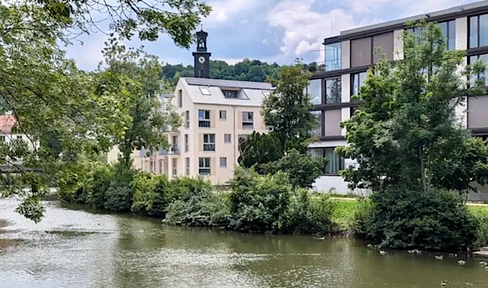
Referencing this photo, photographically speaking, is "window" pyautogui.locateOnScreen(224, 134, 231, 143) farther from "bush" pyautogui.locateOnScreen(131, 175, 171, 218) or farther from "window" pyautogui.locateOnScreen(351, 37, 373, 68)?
"window" pyautogui.locateOnScreen(351, 37, 373, 68)

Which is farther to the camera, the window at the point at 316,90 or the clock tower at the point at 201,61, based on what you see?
the clock tower at the point at 201,61

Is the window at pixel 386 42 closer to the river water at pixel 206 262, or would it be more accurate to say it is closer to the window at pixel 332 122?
the window at pixel 332 122

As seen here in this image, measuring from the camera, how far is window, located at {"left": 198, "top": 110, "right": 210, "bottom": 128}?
4844 centimetres

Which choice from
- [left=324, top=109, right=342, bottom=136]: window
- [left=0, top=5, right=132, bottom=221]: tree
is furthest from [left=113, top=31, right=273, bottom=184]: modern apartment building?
[left=0, top=5, right=132, bottom=221]: tree

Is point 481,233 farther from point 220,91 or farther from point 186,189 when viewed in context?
point 220,91

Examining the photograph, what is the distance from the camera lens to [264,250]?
20.9 metres

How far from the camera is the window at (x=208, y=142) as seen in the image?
48.8 m

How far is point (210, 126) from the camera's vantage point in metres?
48.9

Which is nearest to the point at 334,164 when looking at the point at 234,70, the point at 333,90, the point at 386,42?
the point at 333,90

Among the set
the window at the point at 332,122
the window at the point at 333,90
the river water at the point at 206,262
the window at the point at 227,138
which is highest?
the window at the point at 333,90

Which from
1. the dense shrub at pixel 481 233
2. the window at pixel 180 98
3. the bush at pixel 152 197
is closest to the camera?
the dense shrub at pixel 481 233

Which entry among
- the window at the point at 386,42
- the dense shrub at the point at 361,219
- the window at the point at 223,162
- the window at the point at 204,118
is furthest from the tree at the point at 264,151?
the window at the point at 223,162

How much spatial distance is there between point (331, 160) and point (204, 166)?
14.1 m

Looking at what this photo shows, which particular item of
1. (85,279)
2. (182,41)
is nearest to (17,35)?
(182,41)
